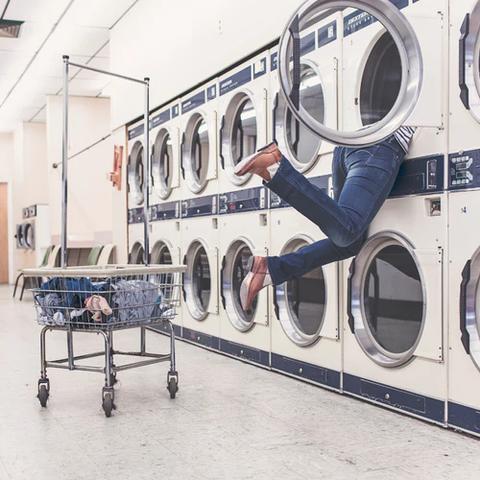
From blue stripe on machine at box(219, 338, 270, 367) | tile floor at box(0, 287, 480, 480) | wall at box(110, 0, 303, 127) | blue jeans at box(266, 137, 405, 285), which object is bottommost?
tile floor at box(0, 287, 480, 480)

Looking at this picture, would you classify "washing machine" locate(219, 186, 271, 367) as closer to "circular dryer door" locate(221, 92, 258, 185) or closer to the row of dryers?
the row of dryers

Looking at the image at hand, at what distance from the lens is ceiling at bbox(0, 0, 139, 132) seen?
6.59m

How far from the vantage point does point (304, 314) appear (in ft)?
14.5

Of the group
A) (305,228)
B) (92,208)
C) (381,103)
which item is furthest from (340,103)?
(92,208)

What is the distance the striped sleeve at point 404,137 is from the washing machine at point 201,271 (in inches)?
82.4

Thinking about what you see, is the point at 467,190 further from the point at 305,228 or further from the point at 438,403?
the point at 305,228

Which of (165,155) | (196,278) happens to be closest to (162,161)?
(165,155)

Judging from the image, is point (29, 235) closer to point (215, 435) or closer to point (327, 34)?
point (327, 34)

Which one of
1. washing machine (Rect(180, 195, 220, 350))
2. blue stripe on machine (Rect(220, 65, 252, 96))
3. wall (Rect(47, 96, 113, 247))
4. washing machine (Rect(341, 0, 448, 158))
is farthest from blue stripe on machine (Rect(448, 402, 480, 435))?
wall (Rect(47, 96, 113, 247))

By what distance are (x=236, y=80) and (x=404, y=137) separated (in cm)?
186

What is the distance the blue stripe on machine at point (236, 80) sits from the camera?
4398 mm

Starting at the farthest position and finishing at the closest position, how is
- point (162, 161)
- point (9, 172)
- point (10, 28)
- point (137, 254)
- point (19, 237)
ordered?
point (9, 172)
point (19, 237)
point (10, 28)
point (137, 254)
point (162, 161)

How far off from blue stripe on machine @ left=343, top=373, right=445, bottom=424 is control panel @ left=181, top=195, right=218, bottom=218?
189 cm

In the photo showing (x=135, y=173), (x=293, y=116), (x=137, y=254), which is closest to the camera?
(x=293, y=116)
